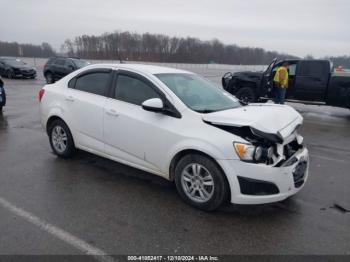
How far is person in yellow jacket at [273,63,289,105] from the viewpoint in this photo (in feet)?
34.5

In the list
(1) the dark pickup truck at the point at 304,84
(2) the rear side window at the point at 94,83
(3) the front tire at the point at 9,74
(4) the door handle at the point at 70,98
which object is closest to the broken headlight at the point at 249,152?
(2) the rear side window at the point at 94,83

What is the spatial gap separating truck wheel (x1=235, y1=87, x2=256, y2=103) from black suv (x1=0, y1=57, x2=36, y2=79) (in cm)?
1748

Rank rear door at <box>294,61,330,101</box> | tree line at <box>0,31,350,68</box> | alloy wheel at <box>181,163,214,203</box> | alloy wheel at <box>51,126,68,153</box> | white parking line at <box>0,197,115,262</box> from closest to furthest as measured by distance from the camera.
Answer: white parking line at <box>0,197,115,262</box>, alloy wheel at <box>181,163,214,203</box>, alloy wheel at <box>51,126,68,153</box>, rear door at <box>294,61,330,101</box>, tree line at <box>0,31,350,68</box>

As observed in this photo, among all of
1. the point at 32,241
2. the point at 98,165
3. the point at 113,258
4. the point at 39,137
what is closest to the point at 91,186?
the point at 98,165

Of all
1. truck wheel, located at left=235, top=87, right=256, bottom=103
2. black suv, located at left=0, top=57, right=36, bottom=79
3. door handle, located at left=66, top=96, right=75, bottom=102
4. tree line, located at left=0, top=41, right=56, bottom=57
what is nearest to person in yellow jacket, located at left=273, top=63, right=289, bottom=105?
truck wheel, located at left=235, top=87, right=256, bottom=103

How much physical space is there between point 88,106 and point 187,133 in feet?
6.12

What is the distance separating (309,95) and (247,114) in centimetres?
803

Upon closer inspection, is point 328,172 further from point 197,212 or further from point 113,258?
point 113,258

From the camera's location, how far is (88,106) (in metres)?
4.91

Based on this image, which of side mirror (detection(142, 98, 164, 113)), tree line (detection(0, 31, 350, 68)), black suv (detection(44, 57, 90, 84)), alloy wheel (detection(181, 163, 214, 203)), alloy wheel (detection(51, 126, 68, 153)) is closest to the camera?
alloy wheel (detection(181, 163, 214, 203))

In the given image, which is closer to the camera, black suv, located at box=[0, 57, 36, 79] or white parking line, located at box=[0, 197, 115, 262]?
white parking line, located at box=[0, 197, 115, 262]

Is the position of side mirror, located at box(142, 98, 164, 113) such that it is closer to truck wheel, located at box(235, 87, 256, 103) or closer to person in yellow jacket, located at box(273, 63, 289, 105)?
person in yellow jacket, located at box(273, 63, 289, 105)

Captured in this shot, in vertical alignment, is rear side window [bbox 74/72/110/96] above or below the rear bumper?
above

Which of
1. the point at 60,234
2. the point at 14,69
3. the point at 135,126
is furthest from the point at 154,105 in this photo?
the point at 14,69
